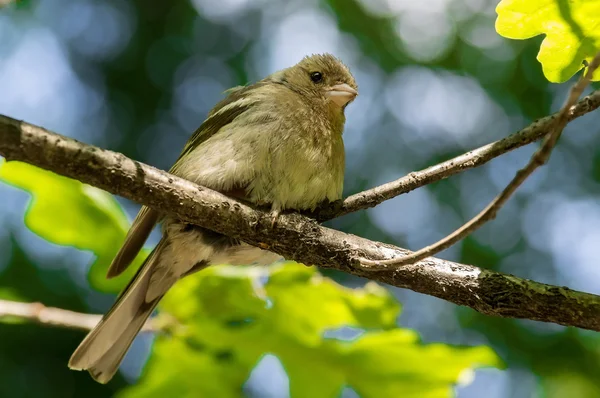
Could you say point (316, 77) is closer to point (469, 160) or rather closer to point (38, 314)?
point (469, 160)

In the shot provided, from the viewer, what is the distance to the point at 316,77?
13.7ft

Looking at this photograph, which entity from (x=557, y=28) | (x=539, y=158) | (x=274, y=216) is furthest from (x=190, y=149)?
(x=539, y=158)

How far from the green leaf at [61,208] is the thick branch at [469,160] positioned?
4.02 ft

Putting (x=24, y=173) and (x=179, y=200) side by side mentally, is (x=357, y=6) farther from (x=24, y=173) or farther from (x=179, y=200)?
(x=179, y=200)

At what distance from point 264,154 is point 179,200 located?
34.2 inches

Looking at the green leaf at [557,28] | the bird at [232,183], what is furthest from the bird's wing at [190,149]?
the green leaf at [557,28]

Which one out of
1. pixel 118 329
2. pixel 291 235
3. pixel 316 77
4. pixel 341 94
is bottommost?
pixel 118 329

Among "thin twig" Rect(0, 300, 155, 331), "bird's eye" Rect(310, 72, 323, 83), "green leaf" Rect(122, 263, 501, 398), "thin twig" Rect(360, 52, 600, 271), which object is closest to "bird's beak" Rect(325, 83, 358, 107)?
"bird's eye" Rect(310, 72, 323, 83)

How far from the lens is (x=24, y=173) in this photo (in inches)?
121

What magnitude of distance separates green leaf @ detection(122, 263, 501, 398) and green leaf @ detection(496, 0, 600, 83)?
133 cm

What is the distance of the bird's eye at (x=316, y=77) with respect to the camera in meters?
4.15

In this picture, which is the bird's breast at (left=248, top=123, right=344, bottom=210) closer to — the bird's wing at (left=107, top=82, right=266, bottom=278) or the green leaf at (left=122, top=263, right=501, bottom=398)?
the bird's wing at (left=107, top=82, right=266, bottom=278)

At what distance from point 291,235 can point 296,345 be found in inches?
28.7

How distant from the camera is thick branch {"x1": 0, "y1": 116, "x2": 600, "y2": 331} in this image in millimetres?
1974
